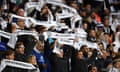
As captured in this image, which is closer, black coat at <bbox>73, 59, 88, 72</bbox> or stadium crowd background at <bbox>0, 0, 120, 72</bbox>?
stadium crowd background at <bbox>0, 0, 120, 72</bbox>

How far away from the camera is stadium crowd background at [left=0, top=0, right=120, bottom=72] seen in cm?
918

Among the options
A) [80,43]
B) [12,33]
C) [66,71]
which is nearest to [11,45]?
[12,33]

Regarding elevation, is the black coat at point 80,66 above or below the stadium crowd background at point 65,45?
below

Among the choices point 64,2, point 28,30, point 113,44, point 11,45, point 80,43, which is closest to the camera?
point 11,45

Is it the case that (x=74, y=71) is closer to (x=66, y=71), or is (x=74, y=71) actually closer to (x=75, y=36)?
(x=66, y=71)

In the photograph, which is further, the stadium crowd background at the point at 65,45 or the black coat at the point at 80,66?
the black coat at the point at 80,66

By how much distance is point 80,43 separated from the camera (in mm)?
10570

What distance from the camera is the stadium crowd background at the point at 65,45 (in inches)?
361

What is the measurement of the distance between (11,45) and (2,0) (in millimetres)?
2209

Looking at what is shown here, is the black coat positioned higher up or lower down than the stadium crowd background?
lower down

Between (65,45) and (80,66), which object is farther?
(65,45)

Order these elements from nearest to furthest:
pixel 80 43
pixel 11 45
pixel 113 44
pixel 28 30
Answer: pixel 11 45, pixel 28 30, pixel 80 43, pixel 113 44

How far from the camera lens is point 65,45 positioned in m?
10.1

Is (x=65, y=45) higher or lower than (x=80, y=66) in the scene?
higher
